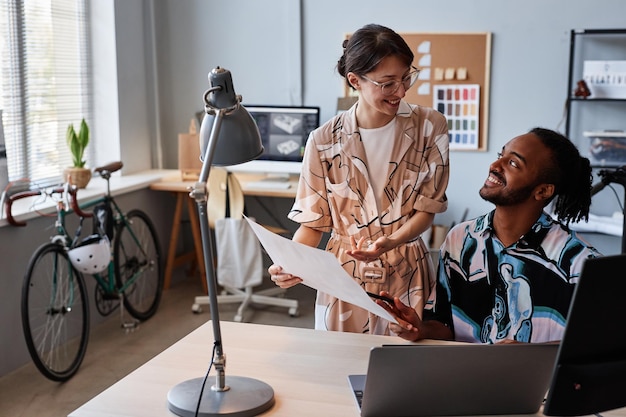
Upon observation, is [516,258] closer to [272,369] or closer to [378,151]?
[378,151]

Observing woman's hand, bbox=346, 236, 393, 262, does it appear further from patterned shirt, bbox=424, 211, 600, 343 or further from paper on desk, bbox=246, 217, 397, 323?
paper on desk, bbox=246, 217, 397, 323

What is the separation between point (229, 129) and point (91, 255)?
2.42 meters

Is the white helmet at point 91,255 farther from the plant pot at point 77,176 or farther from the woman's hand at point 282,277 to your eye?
the woman's hand at point 282,277

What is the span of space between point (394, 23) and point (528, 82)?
34.6 inches

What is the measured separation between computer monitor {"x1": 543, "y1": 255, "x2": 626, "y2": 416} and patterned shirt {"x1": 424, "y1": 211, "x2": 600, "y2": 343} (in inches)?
21.9

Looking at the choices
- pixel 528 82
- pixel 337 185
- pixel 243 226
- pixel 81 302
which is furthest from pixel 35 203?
pixel 528 82

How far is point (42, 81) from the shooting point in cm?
445

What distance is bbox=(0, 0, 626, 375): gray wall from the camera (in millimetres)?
4699

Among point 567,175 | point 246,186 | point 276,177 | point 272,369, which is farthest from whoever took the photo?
point 276,177

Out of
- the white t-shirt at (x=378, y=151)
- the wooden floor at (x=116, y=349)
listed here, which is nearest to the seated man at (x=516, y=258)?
the white t-shirt at (x=378, y=151)

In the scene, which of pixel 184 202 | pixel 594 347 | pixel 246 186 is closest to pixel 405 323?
pixel 594 347

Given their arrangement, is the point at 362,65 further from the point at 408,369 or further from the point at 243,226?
the point at 243,226

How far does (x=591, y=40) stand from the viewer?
181 inches

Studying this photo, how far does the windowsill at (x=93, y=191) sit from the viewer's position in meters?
3.80
